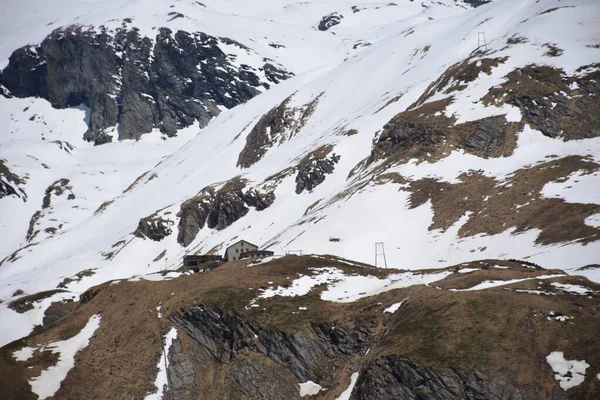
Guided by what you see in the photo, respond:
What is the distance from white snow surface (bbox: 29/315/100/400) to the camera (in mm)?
58750

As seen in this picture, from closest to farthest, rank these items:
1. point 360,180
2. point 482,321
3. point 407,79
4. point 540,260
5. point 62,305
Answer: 1. point 482,321
2. point 540,260
3. point 62,305
4. point 360,180
5. point 407,79

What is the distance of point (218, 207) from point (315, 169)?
3436 centimetres

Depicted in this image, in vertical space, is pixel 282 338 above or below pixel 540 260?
above

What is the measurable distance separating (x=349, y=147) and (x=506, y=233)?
7698 centimetres

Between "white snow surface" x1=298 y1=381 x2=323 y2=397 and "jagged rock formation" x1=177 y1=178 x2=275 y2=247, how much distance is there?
108 meters

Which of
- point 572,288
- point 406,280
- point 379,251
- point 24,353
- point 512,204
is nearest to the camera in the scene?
point 572,288

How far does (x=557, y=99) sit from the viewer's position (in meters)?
116

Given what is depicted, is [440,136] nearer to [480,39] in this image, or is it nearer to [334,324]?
[334,324]

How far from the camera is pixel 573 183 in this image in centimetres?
8912

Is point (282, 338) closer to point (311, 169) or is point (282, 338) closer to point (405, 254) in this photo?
point (405, 254)

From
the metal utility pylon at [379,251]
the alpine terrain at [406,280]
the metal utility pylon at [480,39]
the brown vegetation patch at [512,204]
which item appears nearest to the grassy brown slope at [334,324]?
the alpine terrain at [406,280]

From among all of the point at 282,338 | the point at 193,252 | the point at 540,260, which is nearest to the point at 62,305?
the point at 193,252

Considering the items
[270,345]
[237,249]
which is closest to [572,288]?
[270,345]

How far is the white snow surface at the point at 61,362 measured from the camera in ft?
193
